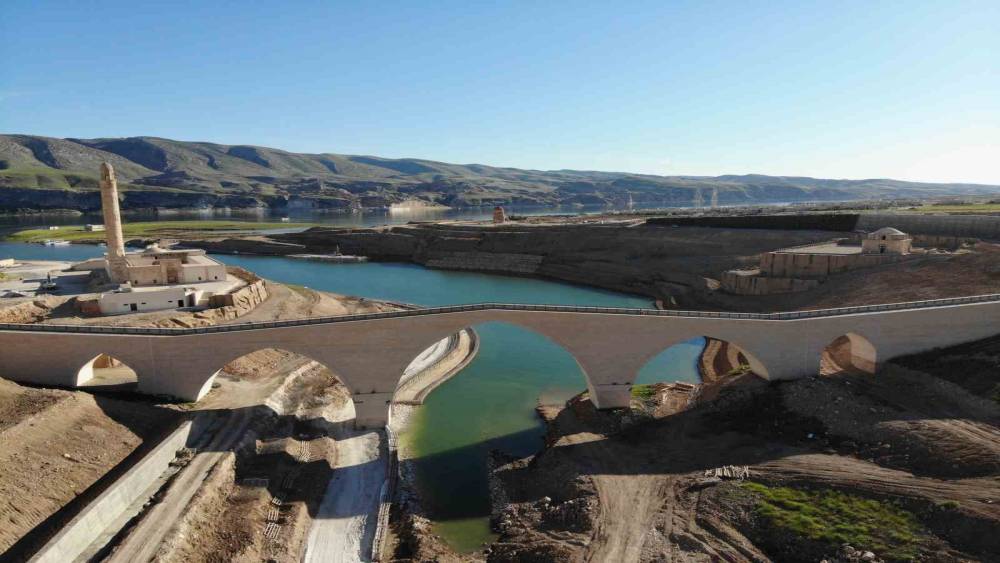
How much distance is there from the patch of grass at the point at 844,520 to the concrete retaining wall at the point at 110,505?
22.1m

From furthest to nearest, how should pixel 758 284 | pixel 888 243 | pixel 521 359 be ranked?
pixel 758 284
pixel 888 243
pixel 521 359

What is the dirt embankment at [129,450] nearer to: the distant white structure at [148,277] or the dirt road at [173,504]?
the dirt road at [173,504]

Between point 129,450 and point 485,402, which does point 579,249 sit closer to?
point 485,402

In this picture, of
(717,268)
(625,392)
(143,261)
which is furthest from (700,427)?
(143,261)

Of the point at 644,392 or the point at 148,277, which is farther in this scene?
the point at 148,277

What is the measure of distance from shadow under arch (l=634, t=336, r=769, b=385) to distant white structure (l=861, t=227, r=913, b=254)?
19386 millimetres

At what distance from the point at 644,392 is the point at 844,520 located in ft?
41.2

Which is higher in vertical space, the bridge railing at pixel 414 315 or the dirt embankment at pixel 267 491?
the bridge railing at pixel 414 315

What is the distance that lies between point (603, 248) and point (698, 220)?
14.3 meters

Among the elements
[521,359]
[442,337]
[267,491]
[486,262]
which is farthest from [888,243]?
[486,262]

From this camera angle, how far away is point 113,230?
43656mm

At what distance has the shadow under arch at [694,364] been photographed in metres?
34.4

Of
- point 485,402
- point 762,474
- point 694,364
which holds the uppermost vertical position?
point 762,474

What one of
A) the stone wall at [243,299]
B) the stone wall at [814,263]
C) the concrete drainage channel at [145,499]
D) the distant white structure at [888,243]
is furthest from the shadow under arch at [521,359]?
the distant white structure at [888,243]
